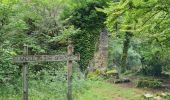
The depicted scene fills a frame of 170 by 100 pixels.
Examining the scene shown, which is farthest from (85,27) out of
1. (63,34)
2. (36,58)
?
(36,58)

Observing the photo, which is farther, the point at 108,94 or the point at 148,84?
the point at 148,84

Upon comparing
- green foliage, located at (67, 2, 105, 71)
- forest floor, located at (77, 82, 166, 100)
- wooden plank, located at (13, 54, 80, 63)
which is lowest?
forest floor, located at (77, 82, 166, 100)

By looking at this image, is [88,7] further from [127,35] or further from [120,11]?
[120,11]

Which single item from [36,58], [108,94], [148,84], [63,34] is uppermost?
[63,34]

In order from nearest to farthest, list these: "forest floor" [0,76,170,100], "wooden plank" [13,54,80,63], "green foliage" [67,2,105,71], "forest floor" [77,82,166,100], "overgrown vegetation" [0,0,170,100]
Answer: "wooden plank" [13,54,80,63]
"overgrown vegetation" [0,0,170,100]
"forest floor" [0,76,170,100]
"forest floor" [77,82,166,100]
"green foliage" [67,2,105,71]

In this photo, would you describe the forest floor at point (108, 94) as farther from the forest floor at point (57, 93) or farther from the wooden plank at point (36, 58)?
the wooden plank at point (36, 58)

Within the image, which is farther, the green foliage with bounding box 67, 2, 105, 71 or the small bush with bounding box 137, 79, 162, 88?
the small bush with bounding box 137, 79, 162, 88

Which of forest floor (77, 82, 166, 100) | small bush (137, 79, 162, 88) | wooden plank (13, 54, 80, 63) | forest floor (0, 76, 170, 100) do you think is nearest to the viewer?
wooden plank (13, 54, 80, 63)

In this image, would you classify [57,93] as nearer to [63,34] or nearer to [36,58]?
[36,58]

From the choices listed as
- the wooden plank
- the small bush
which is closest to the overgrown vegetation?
the small bush

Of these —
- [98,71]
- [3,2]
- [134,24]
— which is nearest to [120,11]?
[134,24]

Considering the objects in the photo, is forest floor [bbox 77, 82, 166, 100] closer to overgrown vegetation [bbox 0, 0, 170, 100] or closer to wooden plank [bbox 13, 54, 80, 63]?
overgrown vegetation [bbox 0, 0, 170, 100]

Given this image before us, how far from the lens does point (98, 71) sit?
64.9ft

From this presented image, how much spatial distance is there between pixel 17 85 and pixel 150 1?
Result: 5420 millimetres
